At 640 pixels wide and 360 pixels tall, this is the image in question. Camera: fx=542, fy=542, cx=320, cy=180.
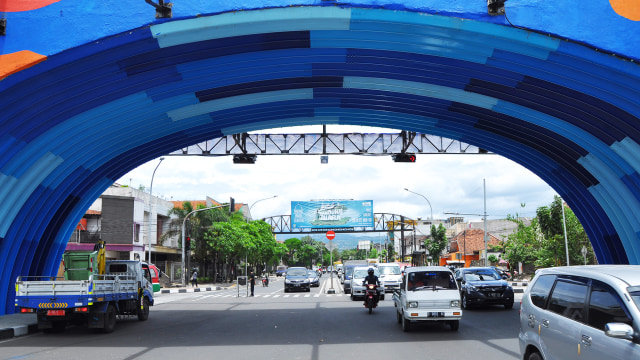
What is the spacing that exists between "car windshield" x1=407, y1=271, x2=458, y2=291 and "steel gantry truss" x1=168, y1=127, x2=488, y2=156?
11.1 m

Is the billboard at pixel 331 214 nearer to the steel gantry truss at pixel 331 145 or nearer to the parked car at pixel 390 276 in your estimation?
the parked car at pixel 390 276

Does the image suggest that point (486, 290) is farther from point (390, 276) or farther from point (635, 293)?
point (635, 293)

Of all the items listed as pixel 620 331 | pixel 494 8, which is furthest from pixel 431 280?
pixel 620 331

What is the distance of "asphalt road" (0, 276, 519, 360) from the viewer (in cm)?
1140

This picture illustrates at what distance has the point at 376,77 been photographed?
16.3 m

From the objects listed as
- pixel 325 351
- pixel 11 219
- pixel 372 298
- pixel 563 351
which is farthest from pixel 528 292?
pixel 11 219

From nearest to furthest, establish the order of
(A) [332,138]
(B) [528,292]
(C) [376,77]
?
(B) [528,292] < (C) [376,77] < (A) [332,138]

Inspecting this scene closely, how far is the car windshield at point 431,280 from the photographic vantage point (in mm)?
14922

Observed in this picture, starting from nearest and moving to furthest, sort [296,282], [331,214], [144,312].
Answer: [144,312] → [296,282] → [331,214]

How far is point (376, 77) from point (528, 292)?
32.3 feet

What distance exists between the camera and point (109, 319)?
16203mm

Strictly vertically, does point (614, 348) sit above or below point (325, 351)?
above

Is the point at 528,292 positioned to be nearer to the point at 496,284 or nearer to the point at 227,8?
the point at 227,8

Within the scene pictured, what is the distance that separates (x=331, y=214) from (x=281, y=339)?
150 ft
